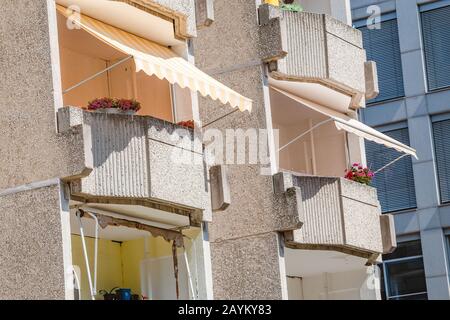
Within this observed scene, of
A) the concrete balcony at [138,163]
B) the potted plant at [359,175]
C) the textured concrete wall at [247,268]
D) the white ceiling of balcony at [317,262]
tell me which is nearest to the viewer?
the concrete balcony at [138,163]

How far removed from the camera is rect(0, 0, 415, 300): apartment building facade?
20828mm

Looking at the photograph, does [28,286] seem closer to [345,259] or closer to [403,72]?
[345,259]

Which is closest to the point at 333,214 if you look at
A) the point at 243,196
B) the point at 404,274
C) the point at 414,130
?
the point at 243,196

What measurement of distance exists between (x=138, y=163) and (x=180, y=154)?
3.44ft

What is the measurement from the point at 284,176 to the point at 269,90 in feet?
6.57

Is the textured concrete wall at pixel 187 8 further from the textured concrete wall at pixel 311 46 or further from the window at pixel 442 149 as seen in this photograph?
the window at pixel 442 149

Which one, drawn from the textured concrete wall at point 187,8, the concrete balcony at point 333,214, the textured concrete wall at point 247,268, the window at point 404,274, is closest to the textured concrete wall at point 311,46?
the concrete balcony at point 333,214

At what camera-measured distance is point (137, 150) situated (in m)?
A: 21.5

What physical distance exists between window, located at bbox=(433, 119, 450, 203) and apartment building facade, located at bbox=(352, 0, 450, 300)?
0.08 ft

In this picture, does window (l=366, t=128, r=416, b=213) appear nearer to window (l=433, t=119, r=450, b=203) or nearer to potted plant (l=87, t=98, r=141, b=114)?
window (l=433, t=119, r=450, b=203)

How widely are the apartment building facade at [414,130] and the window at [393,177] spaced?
26 millimetres

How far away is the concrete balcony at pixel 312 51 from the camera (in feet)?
85.4
